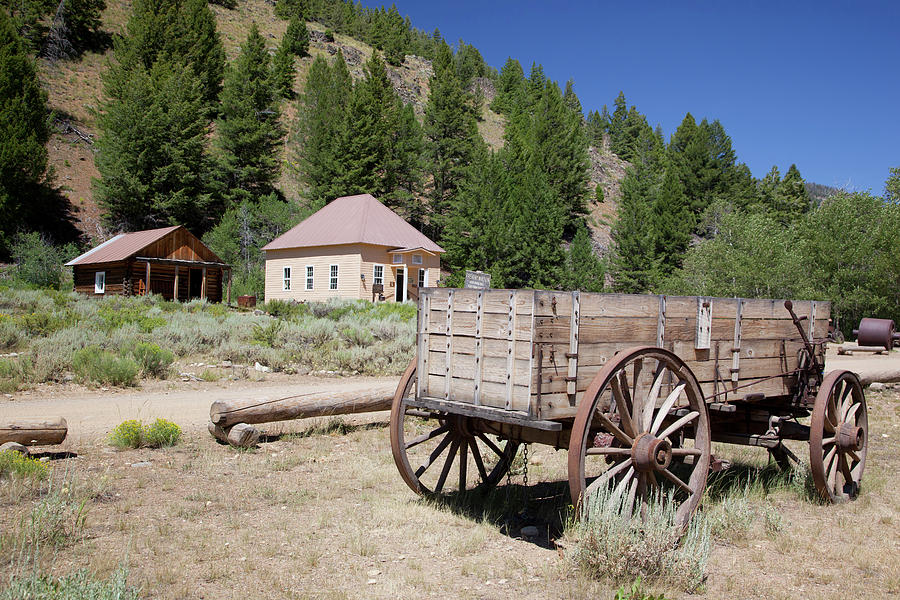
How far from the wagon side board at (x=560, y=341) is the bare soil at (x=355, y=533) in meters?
1.13

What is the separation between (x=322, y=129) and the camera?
53.1 m

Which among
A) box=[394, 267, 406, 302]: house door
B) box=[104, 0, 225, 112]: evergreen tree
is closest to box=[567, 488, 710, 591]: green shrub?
box=[394, 267, 406, 302]: house door

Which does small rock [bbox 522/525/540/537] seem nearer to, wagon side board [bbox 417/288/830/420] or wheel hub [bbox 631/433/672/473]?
wheel hub [bbox 631/433/672/473]

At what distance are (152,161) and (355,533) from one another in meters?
43.3

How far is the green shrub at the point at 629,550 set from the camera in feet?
13.2

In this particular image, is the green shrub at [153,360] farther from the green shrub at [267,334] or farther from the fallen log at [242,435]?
A: the fallen log at [242,435]

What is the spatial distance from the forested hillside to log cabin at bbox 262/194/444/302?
15.8 ft

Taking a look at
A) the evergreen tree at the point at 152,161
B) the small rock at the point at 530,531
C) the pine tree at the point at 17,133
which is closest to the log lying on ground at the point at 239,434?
the small rock at the point at 530,531

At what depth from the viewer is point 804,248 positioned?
100ft

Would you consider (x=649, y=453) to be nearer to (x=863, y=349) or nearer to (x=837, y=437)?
(x=837, y=437)

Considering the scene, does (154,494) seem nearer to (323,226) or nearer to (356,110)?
(323,226)

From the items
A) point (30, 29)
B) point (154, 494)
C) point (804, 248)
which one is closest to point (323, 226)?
point (804, 248)

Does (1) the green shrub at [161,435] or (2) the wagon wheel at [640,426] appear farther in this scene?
(1) the green shrub at [161,435]

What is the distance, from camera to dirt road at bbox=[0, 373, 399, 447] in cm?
837
